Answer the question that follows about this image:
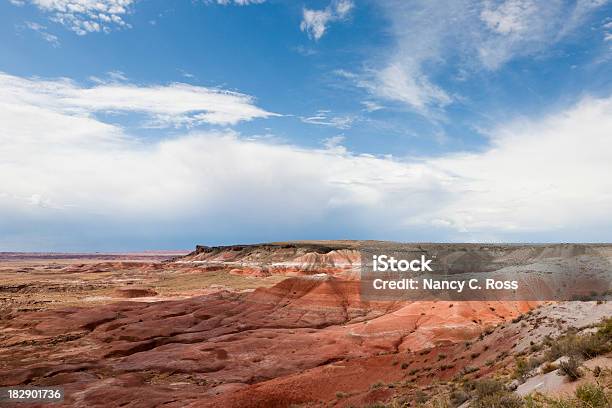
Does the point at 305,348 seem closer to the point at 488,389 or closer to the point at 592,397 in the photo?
the point at 488,389

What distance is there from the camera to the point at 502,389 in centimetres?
1172

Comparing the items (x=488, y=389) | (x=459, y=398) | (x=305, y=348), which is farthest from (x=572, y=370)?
(x=305, y=348)

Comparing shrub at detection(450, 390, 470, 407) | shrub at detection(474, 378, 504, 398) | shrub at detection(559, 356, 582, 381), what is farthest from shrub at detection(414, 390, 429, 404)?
shrub at detection(559, 356, 582, 381)

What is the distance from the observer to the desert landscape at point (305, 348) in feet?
44.4

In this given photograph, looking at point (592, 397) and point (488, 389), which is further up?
point (592, 397)

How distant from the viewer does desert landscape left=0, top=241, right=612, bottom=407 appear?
44.4 ft

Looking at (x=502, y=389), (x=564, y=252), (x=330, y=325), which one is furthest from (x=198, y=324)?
(x=564, y=252)

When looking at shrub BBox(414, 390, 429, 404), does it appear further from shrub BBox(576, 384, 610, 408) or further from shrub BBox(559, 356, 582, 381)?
shrub BBox(576, 384, 610, 408)

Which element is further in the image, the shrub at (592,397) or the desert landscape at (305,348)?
the desert landscape at (305,348)

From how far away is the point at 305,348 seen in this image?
39031mm

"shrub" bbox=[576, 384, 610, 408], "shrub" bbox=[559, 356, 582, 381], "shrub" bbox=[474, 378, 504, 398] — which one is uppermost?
"shrub" bbox=[576, 384, 610, 408]

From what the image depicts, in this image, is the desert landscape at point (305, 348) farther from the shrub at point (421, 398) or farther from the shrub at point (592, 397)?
the shrub at point (421, 398)

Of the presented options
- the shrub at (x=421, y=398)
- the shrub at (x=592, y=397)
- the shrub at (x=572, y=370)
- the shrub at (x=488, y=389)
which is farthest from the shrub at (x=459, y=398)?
the shrub at (x=592, y=397)

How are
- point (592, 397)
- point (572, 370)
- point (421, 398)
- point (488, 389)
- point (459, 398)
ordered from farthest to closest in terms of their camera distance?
point (421, 398) < point (459, 398) < point (488, 389) < point (572, 370) < point (592, 397)
